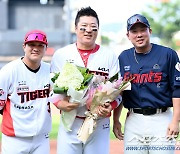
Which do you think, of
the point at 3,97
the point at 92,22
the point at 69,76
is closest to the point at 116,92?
the point at 69,76

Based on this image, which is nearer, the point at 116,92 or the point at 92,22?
the point at 116,92

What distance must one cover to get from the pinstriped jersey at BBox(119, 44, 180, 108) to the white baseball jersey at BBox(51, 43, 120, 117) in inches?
7.1

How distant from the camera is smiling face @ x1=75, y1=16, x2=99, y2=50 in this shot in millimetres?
3803

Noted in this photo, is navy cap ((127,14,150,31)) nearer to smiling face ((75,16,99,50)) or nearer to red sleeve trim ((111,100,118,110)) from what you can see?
smiling face ((75,16,99,50))

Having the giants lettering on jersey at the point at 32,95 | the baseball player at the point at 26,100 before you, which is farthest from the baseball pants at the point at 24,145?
the giants lettering on jersey at the point at 32,95

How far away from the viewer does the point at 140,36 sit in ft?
12.2

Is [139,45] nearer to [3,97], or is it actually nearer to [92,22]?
[92,22]

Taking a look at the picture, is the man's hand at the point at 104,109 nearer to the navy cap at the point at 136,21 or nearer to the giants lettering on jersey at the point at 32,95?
the giants lettering on jersey at the point at 32,95

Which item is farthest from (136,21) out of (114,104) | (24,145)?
(24,145)

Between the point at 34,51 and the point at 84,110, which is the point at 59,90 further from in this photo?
the point at 34,51

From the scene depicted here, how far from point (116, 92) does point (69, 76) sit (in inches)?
17.6

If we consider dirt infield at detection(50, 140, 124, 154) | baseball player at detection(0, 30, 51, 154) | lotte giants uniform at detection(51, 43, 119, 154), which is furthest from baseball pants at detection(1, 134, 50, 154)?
dirt infield at detection(50, 140, 124, 154)

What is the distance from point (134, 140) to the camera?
3734 millimetres

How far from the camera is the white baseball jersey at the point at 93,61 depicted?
383cm
